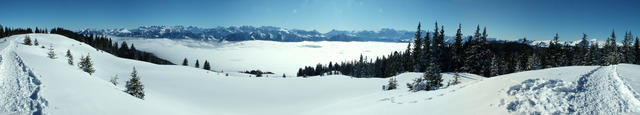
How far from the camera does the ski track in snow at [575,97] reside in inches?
256

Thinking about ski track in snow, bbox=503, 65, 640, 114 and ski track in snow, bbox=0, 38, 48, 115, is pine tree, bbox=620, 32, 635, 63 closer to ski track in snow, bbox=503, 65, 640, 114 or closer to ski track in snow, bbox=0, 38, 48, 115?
ski track in snow, bbox=503, 65, 640, 114

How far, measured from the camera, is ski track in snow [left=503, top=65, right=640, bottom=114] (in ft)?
21.3

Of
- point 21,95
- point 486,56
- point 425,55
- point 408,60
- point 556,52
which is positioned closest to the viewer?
point 21,95

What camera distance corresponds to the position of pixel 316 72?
116m

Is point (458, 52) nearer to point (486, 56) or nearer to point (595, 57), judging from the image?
point (486, 56)

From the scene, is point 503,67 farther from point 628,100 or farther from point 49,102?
point 49,102

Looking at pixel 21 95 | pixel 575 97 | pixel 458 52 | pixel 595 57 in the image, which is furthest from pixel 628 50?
pixel 21 95

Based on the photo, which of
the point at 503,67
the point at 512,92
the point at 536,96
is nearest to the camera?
the point at 536,96

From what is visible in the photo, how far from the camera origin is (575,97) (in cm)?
730

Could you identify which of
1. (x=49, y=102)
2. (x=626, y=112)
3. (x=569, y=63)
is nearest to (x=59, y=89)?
(x=49, y=102)

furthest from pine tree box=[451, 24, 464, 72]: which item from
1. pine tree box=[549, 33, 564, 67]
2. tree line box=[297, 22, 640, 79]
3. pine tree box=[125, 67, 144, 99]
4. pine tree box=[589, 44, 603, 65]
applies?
pine tree box=[125, 67, 144, 99]

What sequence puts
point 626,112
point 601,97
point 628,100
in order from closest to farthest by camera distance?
point 626,112, point 628,100, point 601,97

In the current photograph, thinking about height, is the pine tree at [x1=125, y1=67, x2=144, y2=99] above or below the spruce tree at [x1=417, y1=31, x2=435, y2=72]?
below

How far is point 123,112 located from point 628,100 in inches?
657
